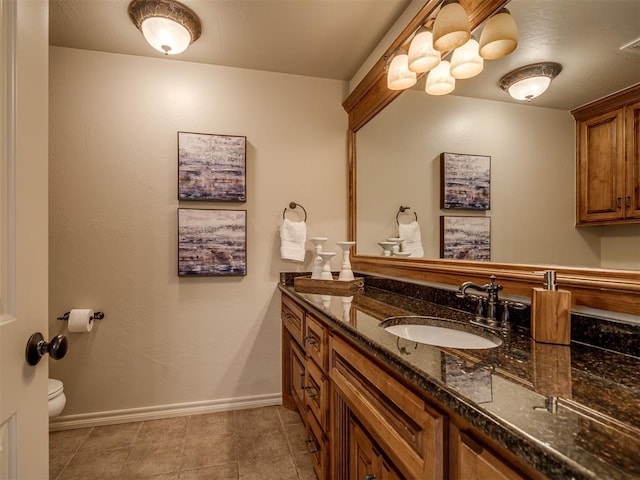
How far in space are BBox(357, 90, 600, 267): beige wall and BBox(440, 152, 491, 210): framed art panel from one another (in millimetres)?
28

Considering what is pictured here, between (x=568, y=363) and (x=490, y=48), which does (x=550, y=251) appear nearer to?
(x=568, y=363)

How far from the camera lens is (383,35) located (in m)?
2.00

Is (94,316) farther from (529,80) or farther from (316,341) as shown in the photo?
(529,80)

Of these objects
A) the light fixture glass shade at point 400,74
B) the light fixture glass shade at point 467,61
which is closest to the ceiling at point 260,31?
the light fixture glass shade at point 400,74

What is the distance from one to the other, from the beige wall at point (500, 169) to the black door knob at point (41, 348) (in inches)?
53.3

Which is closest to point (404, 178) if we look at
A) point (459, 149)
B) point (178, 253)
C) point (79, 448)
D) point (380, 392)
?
point (459, 149)

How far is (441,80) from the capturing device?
1570 mm

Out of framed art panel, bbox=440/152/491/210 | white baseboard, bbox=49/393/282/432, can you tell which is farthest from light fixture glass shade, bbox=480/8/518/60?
white baseboard, bbox=49/393/282/432

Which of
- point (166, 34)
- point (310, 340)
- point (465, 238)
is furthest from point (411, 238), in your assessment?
point (166, 34)

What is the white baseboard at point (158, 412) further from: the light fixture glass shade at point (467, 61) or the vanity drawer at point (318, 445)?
the light fixture glass shade at point (467, 61)

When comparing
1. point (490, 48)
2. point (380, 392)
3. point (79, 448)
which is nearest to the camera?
point (380, 392)

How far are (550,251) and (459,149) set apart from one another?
0.61m

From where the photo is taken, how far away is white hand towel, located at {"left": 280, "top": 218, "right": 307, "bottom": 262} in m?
2.35

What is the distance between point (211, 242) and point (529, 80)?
75.9 inches
